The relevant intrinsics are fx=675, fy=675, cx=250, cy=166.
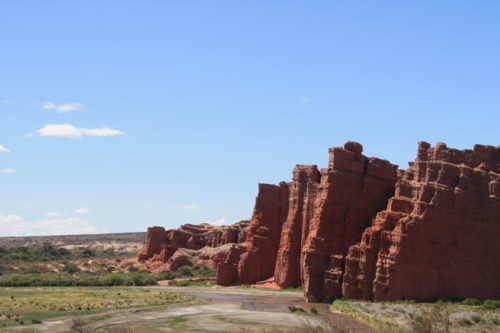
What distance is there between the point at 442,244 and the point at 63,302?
30.2 metres

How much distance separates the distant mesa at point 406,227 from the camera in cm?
4928

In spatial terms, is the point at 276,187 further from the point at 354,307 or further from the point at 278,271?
the point at 354,307

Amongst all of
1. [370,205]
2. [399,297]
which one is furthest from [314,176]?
[399,297]

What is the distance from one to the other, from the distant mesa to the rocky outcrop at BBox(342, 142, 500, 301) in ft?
0.24

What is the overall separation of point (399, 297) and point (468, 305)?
474 centimetres

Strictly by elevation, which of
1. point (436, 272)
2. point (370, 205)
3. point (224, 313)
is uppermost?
point (370, 205)

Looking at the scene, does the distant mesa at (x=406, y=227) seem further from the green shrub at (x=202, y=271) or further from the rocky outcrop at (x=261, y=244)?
the green shrub at (x=202, y=271)

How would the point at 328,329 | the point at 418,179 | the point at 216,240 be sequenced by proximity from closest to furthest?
the point at 328,329, the point at 418,179, the point at 216,240

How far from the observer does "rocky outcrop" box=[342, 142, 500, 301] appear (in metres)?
49.1

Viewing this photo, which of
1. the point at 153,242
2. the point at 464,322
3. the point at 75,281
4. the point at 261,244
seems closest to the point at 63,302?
the point at 261,244

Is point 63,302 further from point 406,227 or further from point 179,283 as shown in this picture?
point 179,283

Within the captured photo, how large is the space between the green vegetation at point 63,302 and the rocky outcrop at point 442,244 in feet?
59.1

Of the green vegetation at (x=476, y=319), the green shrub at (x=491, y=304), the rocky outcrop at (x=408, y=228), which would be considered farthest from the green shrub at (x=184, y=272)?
the green vegetation at (x=476, y=319)

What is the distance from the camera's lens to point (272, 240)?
2972 inches
